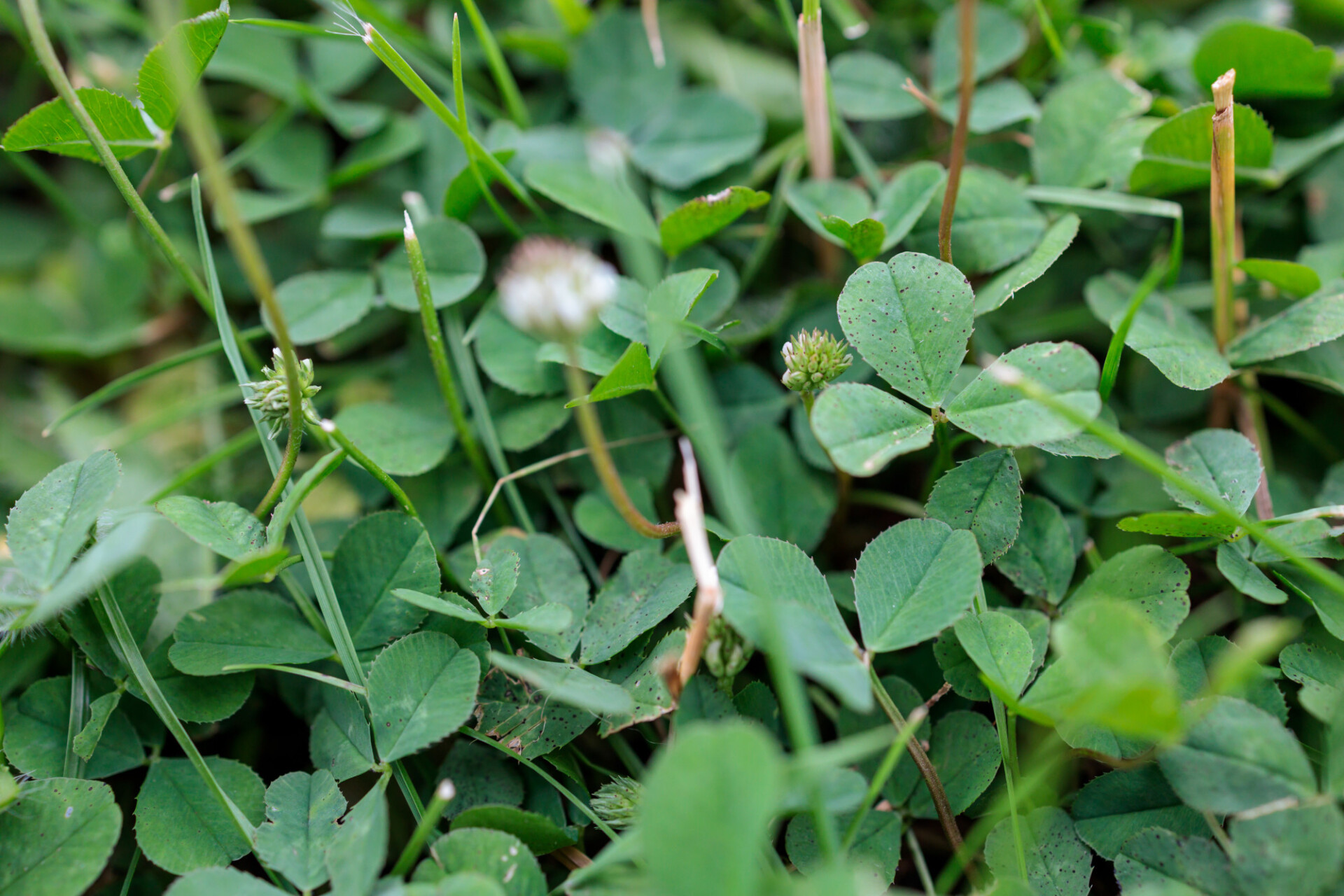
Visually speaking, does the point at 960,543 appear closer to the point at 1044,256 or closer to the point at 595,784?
the point at 1044,256

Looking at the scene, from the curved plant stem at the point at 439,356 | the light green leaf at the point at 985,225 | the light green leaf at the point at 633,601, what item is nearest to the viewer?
the light green leaf at the point at 633,601

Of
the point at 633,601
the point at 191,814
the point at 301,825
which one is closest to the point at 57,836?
the point at 191,814

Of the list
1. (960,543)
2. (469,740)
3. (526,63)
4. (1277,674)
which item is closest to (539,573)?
(469,740)

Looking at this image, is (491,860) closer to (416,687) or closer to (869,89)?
(416,687)

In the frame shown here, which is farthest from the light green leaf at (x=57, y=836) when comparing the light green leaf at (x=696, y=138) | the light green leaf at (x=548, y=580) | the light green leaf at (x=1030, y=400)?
the light green leaf at (x=696, y=138)

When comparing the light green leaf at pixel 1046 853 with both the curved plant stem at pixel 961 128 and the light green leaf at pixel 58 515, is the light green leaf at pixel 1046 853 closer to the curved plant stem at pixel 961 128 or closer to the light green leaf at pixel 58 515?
the curved plant stem at pixel 961 128
